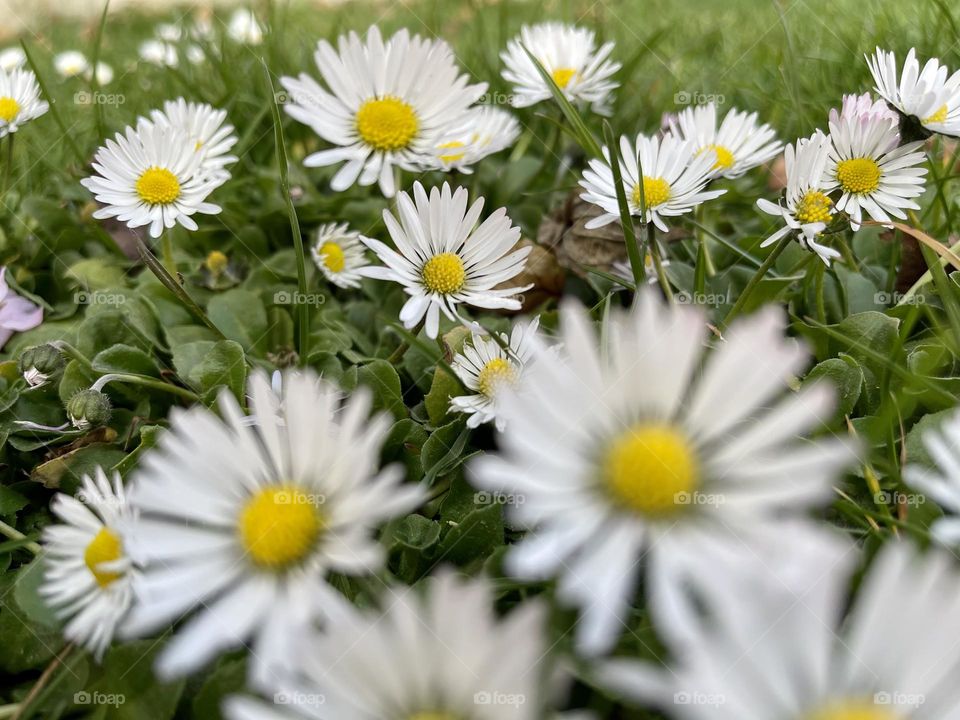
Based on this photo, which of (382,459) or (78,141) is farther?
(78,141)

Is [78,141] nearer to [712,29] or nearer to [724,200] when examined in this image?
[724,200]

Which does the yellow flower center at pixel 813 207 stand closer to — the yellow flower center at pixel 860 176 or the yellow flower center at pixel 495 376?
the yellow flower center at pixel 860 176

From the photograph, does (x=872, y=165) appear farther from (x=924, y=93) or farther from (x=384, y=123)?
(x=384, y=123)

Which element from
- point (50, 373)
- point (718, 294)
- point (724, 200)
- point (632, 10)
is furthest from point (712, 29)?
point (50, 373)

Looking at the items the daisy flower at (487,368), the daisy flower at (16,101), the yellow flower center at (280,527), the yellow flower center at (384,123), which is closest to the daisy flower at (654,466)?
the yellow flower center at (280,527)

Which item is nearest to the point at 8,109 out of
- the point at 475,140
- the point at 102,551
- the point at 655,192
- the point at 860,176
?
the point at 475,140

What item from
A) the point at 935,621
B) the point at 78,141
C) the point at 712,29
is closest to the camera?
the point at 935,621
